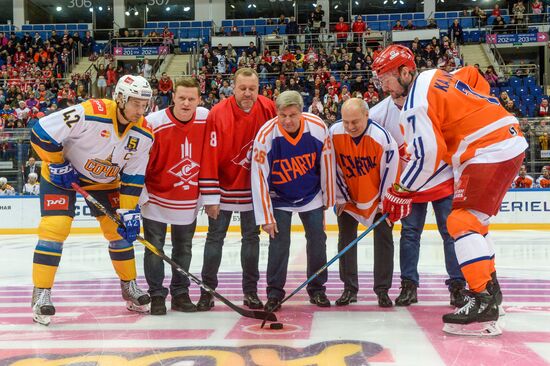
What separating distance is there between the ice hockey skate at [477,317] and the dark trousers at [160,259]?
5.07 feet

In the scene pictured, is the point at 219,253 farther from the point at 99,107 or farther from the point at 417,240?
the point at 417,240

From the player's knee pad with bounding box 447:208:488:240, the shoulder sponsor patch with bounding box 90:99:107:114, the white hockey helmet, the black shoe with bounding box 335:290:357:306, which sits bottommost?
the black shoe with bounding box 335:290:357:306

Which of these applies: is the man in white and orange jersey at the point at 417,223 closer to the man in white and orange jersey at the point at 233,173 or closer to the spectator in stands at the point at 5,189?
the man in white and orange jersey at the point at 233,173

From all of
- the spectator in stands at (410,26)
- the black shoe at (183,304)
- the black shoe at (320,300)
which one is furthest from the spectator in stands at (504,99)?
the black shoe at (183,304)

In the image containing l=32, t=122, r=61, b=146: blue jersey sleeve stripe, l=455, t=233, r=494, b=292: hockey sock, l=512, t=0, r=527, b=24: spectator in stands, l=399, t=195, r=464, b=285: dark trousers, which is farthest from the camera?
l=512, t=0, r=527, b=24: spectator in stands

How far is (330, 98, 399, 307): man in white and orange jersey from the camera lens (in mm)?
3445

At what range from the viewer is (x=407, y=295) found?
11.4 ft

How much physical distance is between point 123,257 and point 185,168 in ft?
2.11

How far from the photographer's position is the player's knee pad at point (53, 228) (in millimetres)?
3184

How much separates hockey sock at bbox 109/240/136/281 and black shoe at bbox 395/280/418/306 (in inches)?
63.0

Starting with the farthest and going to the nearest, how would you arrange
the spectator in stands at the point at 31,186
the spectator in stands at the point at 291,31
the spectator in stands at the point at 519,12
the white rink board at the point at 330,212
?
the spectator in stands at the point at 291,31
the spectator in stands at the point at 519,12
the spectator in stands at the point at 31,186
the white rink board at the point at 330,212

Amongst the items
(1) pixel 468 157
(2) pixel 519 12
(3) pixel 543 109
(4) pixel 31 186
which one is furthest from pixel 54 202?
(2) pixel 519 12

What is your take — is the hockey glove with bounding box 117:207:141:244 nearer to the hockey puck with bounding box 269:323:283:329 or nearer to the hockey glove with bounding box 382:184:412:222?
the hockey puck with bounding box 269:323:283:329

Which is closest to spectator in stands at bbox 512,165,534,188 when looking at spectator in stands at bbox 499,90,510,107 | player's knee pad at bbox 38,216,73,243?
spectator in stands at bbox 499,90,510,107
